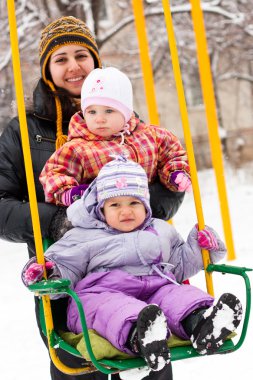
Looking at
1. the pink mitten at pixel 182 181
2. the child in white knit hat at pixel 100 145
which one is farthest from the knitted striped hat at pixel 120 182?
the pink mitten at pixel 182 181

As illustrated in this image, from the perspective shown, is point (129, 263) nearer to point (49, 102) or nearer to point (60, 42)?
point (49, 102)

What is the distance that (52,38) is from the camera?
3.09 m

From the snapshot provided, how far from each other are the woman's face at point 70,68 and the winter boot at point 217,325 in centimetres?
127

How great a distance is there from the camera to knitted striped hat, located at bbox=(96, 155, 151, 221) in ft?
8.44

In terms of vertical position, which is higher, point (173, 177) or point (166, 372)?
point (173, 177)

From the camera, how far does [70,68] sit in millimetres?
3004

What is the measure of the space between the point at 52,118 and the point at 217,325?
4.24 feet

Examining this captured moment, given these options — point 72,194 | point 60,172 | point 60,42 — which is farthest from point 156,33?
point 72,194

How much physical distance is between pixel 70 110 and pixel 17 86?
0.63 metres

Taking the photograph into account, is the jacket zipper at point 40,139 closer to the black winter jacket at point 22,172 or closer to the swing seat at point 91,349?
the black winter jacket at point 22,172

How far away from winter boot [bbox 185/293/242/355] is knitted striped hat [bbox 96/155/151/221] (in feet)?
1.78

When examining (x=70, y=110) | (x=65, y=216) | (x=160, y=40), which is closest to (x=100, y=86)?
(x=70, y=110)

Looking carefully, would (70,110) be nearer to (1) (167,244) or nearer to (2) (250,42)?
(1) (167,244)

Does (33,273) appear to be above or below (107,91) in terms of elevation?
below
